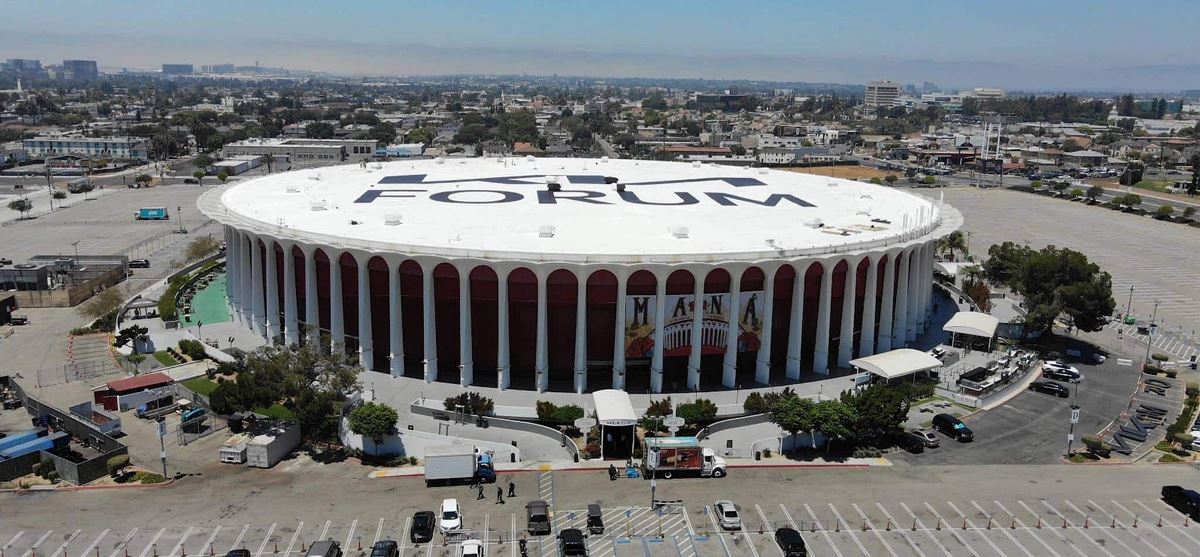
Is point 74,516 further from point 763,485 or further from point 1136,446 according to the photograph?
point 1136,446

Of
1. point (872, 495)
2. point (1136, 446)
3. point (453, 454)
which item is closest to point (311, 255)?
point (453, 454)

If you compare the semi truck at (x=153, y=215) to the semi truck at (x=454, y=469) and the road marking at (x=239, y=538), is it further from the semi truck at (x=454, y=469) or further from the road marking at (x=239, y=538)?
the road marking at (x=239, y=538)

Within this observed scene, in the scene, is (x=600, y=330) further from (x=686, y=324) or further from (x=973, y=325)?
(x=973, y=325)

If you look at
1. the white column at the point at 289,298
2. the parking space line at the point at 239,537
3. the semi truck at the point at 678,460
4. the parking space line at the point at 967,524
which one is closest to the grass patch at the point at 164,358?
the white column at the point at 289,298

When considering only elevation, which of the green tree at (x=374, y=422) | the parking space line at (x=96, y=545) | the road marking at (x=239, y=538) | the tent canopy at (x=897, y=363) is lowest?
the parking space line at (x=96, y=545)

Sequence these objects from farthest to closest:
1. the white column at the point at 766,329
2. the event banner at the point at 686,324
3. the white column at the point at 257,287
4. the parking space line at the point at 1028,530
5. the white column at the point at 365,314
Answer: the white column at the point at 257,287 < the white column at the point at 365,314 < the white column at the point at 766,329 < the event banner at the point at 686,324 < the parking space line at the point at 1028,530
